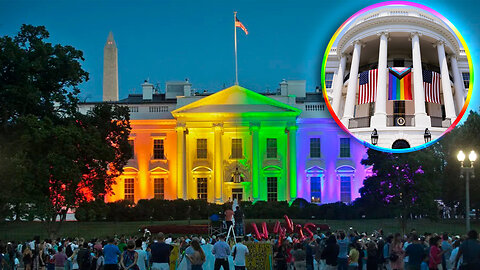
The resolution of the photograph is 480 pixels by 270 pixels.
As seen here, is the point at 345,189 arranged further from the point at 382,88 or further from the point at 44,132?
the point at 382,88

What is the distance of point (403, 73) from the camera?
7.60 metres

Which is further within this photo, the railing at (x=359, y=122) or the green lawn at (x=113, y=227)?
the green lawn at (x=113, y=227)

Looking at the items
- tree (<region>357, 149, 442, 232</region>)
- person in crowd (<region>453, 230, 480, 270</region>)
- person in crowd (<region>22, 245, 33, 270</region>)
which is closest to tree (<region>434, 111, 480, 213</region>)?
tree (<region>357, 149, 442, 232</region>)

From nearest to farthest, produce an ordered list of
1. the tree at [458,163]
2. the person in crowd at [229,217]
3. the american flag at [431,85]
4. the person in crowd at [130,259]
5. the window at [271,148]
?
the american flag at [431,85] → the person in crowd at [130,259] → the person in crowd at [229,217] → the tree at [458,163] → the window at [271,148]

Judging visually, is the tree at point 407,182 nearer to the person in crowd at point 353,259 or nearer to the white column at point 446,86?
the person in crowd at point 353,259

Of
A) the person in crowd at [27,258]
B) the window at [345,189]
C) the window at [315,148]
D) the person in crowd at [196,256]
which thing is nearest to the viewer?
the person in crowd at [196,256]

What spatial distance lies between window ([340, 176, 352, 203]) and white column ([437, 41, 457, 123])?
60882 mm

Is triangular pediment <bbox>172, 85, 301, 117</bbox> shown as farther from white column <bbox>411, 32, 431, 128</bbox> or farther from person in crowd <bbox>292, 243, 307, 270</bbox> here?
white column <bbox>411, 32, 431, 128</bbox>

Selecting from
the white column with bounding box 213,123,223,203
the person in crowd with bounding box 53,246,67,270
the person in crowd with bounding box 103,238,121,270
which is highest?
the white column with bounding box 213,123,223,203

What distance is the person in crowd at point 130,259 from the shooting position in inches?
628

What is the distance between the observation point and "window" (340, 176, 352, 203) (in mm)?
68500

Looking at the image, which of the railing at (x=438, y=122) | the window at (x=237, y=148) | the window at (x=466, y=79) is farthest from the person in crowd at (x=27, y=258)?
the window at (x=237, y=148)

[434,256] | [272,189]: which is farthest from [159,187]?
[434,256]

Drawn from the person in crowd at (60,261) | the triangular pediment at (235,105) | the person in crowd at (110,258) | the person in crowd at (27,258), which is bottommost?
the person in crowd at (27,258)
